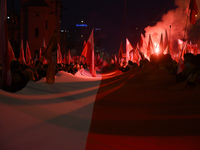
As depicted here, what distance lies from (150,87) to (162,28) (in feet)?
80.2

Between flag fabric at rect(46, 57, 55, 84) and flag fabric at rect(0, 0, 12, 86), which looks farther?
flag fabric at rect(46, 57, 55, 84)

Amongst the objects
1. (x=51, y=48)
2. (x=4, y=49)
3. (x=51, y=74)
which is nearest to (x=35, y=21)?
(x=51, y=48)

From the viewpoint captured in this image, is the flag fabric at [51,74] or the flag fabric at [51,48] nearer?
the flag fabric at [51,74]

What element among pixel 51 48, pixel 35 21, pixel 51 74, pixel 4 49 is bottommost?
pixel 51 74

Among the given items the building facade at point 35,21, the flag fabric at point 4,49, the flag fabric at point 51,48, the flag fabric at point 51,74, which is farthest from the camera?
the building facade at point 35,21

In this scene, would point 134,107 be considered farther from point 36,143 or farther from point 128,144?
point 36,143

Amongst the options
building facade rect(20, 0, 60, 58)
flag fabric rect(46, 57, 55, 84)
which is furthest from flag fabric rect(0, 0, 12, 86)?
building facade rect(20, 0, 60, 58)

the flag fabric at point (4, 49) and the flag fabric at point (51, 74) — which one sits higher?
the flag fabric at point (4, 49)

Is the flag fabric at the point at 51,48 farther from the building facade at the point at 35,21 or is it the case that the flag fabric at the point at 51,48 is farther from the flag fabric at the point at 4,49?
the building facade at the point at 35,21

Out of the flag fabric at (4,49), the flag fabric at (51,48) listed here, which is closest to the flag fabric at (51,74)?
the flag fabric at (51,48)

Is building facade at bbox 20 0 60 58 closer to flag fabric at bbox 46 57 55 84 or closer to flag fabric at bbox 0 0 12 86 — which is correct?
flag fabric at bbox 46 57 55 84

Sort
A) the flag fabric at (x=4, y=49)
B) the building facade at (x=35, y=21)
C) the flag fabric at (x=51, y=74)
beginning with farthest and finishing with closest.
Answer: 1. the building facade at (x=35, y=21)
2. the flag fabric at (x=51, y=74)
3. the flag fabric at (x=4, y=49)

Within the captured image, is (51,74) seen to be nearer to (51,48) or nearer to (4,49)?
(51,48)

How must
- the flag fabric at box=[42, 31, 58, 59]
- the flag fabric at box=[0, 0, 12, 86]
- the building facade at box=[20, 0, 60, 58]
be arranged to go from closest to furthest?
the flag fabric at box=[0, 0, 12, 86] → the flag fabric at box=[42, 31, 58, 59] → the building facade at box=[20, 0, 60, 58]
